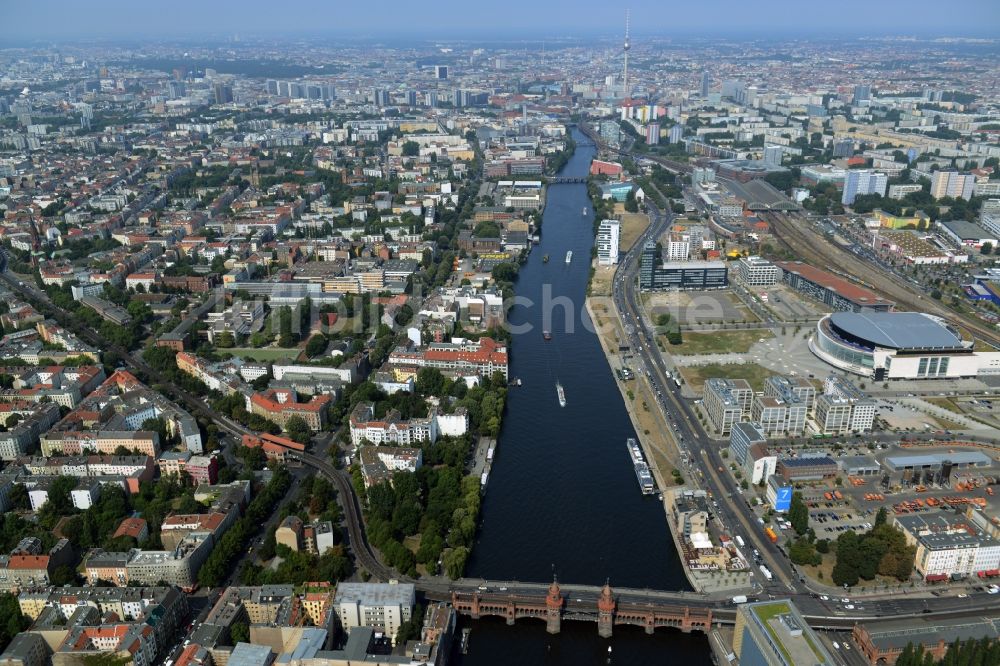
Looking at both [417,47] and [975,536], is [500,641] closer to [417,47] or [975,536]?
[975,536]

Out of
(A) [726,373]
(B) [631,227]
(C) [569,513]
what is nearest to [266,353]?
(C) [569,513]

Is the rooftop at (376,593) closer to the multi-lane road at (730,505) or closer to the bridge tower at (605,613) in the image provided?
the bridge tower at (605,613)

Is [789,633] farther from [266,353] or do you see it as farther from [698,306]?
[698,306]

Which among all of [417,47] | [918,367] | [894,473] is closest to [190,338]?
[894,473]

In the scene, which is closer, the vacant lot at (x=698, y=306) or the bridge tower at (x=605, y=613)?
the bridge tower at (x=605, y=613)

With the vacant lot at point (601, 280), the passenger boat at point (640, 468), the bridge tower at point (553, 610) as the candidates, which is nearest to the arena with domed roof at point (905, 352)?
the passenger boat at point (640, 468)

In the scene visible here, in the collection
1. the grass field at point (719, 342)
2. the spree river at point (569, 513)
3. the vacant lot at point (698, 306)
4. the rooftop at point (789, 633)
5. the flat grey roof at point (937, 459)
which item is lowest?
the spree river at point (569, 513)
